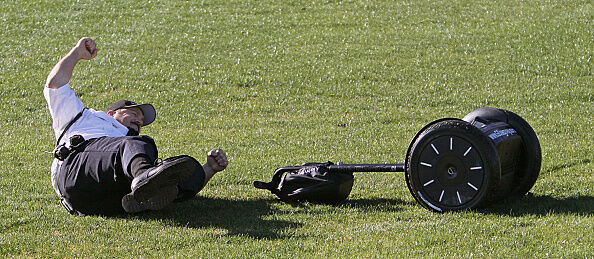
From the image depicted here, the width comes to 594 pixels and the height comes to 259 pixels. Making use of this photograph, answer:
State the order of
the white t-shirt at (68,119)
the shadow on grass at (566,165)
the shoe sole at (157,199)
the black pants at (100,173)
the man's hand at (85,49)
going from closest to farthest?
the shoe sole at (157,199) → the black pants at (100,173) → the white t-shirt at (68,119) → the man's hand at (85,49) → the shadow on grass at (566,165)

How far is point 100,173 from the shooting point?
6.44 meters

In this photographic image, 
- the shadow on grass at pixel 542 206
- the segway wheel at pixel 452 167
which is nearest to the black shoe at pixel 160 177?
the segway wheel at pixel 452 167

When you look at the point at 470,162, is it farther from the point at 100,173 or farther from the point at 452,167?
the point at 100,173

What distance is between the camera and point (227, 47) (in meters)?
17.0

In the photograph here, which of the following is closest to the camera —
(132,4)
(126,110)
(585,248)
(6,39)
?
(585,248)

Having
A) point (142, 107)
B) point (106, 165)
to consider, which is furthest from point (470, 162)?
point (142, 107)

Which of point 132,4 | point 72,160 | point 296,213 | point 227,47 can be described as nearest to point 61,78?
point 72,160

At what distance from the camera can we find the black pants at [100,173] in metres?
6.34

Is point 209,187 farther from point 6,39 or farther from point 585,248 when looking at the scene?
point 6,39

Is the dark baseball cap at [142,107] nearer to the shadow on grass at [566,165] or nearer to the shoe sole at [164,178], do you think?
the shoe sole at [164,178]

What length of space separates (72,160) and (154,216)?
34.9 inches

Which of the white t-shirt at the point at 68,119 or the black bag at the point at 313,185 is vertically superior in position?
the white t-shirt at the point at 68,119

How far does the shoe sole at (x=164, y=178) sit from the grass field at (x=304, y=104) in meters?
0.42

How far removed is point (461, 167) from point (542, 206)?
930mm
